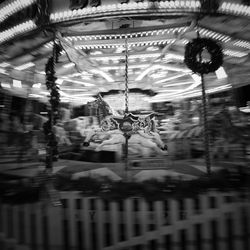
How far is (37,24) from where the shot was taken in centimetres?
442

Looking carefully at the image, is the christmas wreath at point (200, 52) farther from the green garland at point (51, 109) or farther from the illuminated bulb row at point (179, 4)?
the green garland at point (51, 109)

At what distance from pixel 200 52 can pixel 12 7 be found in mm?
3522

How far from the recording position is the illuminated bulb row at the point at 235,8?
4.11 m

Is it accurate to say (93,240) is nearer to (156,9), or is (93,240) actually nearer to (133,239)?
(133,239)

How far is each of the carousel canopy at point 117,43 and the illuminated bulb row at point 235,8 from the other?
0.02 m

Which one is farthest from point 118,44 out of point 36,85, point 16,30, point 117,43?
point 36,85

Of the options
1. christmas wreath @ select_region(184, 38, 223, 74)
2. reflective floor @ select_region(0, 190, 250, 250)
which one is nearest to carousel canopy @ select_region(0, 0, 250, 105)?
christmas wreath @ select_region(184, 38, 223, 74)

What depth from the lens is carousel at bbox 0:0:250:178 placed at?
14.9 ft

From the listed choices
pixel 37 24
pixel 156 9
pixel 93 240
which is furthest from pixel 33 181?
pixel 156 9

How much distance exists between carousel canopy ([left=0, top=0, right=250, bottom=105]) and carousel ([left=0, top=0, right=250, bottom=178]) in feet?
0.07

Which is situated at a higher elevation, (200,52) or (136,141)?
(200,52)

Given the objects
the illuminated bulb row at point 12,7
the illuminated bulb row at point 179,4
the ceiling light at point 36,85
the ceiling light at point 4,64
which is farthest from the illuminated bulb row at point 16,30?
the illuminated bulb row at point 179,4

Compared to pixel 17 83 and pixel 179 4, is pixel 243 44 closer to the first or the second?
pixel 179 4

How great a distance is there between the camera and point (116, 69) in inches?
269
